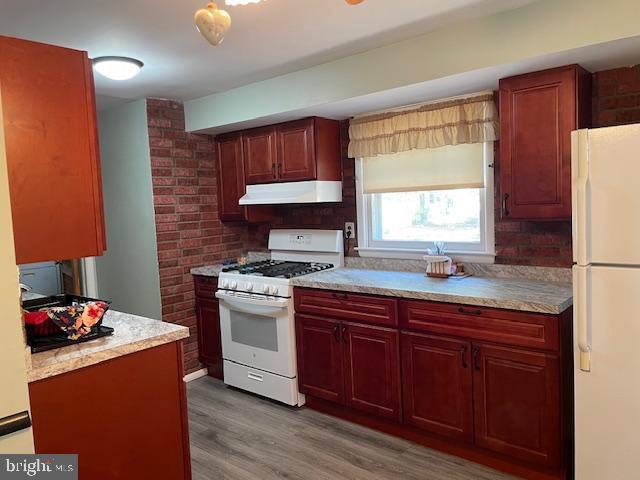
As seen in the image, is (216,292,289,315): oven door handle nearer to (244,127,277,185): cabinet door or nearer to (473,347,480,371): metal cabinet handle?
(244,127,277,185): cabinet door

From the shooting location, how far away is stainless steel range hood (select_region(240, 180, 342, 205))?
11.7ft

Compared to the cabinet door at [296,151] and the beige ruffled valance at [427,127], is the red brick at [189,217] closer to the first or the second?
the cabinet door at [296,151]

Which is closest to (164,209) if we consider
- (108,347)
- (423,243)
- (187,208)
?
(187,208)

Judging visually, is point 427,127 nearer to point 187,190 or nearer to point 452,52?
point 452,52

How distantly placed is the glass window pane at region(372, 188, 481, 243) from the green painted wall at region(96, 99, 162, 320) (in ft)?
6.01

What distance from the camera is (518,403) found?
2.43 meters

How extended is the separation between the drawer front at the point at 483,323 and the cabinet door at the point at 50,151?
1.70 meters

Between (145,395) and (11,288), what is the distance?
0.80 meters

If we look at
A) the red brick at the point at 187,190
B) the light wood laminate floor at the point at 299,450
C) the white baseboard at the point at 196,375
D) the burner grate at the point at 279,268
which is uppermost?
the red brick at the point at 187,190

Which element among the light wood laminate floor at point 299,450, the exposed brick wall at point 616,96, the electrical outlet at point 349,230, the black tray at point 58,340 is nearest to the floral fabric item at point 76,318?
the black tray at point 58,340

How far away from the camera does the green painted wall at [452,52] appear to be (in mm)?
2113

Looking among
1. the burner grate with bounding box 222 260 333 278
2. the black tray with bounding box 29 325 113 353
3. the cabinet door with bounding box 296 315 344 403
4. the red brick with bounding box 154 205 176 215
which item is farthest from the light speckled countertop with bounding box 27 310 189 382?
the red brick with bounding box 154 205 176 215

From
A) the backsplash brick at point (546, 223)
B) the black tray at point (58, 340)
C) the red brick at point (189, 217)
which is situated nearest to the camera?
the black tray at point (58, 340)

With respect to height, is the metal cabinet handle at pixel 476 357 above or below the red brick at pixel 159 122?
below
